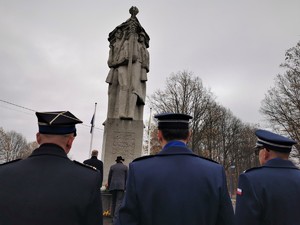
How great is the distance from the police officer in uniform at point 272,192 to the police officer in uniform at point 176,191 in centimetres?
44

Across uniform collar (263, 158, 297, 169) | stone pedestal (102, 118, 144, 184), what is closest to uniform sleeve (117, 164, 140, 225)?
uniform collar (263, 158, 297, 169)

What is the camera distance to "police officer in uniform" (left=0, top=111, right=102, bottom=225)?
1.79 m

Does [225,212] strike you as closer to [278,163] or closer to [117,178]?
[278,163]

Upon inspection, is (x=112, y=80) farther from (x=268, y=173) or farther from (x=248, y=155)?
(x=248, y=155)

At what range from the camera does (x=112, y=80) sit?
10.7 metres

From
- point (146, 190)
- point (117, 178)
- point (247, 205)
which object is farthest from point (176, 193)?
point (117, 178)

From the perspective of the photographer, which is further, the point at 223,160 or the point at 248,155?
the point at 248,155

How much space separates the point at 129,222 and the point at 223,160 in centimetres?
4240

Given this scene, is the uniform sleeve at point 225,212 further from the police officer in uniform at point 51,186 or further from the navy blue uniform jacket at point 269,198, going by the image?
the police officer in uniform at point 51,186

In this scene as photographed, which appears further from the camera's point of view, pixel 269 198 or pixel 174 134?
pixel 269 198

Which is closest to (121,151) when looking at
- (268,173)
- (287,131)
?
(268,173)

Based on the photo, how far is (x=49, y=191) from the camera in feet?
6.09

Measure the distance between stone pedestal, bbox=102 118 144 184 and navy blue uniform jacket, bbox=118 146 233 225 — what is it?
24.8 feet

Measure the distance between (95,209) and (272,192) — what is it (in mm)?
1625
